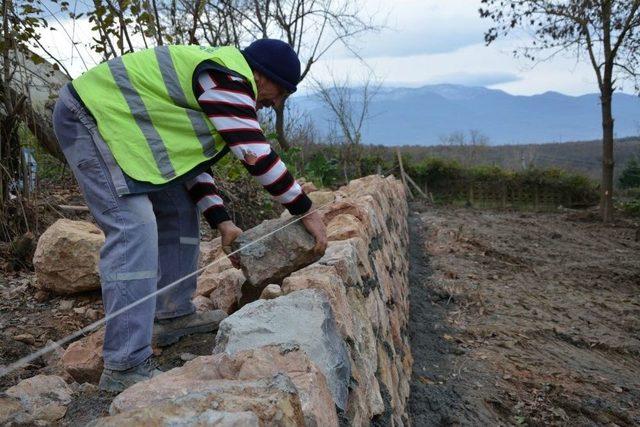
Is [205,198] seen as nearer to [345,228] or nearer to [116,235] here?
[116,235]

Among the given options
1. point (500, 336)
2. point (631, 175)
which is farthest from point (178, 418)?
point (631, 175)

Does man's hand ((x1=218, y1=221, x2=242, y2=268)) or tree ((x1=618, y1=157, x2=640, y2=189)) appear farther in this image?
tree ((x1=618, y1=157, x2=640, y2=189))

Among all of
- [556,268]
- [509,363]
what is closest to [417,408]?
[509,363]

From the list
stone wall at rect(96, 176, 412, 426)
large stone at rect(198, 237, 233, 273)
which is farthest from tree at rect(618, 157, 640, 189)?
stone wall at rect(96, 176, 412, 426)

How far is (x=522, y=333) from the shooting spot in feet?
16.9

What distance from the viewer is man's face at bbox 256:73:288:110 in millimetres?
2623

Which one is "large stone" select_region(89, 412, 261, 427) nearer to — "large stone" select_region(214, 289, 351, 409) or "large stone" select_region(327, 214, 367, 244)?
"large stone" select_region(214, 289, 351, 409)

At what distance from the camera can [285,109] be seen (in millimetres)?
15633

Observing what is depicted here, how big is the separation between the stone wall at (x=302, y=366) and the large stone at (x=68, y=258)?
161cm

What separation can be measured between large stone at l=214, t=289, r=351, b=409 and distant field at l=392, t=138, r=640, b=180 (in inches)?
938

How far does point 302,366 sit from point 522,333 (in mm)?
3968

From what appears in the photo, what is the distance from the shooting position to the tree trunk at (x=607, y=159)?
14531 millimetres

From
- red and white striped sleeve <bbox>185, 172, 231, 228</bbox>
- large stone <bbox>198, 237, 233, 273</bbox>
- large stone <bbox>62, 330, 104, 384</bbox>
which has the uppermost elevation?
red and white striped sleeve <bbox>185, 172, 231, 228</bbox>

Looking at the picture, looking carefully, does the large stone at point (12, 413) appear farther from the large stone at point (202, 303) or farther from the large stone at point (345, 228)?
the large stone at point (345, 228)
